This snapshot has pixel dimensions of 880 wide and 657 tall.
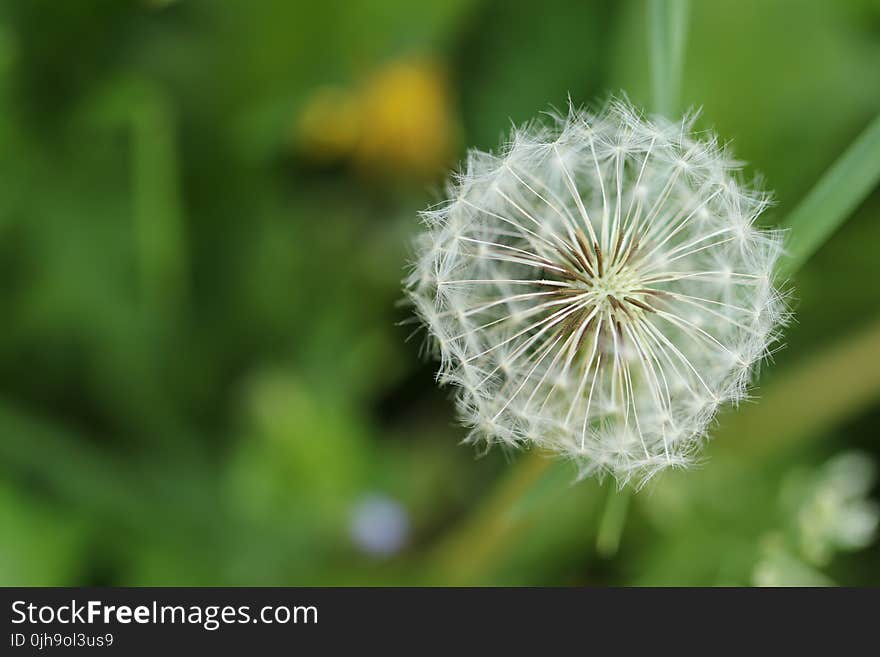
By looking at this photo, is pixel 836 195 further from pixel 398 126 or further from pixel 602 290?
pixel 398 126

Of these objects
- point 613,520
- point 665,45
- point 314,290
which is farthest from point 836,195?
point 314,290

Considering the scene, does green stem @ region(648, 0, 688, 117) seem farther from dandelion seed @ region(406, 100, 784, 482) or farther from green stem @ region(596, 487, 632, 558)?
green stem @ region(596, 487, 632, 558)

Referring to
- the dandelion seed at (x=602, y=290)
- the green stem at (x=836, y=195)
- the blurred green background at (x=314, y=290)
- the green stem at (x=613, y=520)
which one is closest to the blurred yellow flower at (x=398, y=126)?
the blurred green background at (x=314, y=290)

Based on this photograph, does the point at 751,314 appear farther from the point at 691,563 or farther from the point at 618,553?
the point at 618,553

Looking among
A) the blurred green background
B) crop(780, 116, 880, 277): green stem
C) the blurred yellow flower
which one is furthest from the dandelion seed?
the blurred yellow flower

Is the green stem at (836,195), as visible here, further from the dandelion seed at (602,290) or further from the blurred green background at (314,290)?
the blurred green background at (314,290)
